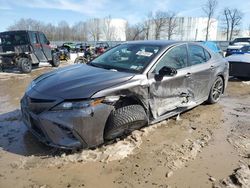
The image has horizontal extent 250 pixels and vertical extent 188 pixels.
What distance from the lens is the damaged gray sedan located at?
11.0ft

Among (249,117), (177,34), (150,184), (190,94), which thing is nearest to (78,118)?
(150,184)

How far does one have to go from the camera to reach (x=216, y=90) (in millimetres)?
6125

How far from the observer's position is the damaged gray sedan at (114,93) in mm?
3346

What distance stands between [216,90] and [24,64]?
9664 mm

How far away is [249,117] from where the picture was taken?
5434mm

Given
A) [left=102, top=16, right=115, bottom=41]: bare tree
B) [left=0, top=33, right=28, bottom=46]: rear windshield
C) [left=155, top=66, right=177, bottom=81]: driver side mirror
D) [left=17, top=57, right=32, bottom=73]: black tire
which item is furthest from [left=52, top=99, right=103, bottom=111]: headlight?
[left=102, top=16, right=115, bottom=41]: bare tree

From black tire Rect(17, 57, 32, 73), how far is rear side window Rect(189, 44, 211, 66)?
9.55 meters

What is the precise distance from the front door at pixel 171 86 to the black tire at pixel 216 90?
118 cm

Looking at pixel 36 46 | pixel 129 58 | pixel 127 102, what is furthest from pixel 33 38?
pixel 127 102

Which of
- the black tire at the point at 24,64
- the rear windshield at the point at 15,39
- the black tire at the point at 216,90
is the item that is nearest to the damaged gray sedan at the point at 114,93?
the black tire at the point at 216,90

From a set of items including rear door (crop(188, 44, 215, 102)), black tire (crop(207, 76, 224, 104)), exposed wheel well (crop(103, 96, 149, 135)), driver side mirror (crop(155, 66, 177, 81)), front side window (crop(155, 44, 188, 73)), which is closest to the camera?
exposed wheel well (crop(103, 96, 149, 135))

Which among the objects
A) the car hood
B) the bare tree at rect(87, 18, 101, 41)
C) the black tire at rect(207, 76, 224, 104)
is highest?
the bare tree at rect(87, 18, 101, 41)

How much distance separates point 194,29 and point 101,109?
68.2 m

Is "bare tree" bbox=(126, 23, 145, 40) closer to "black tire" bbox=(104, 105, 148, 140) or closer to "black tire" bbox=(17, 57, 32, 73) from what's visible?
"black tire" bbox=(17, 57, 32, 73)
